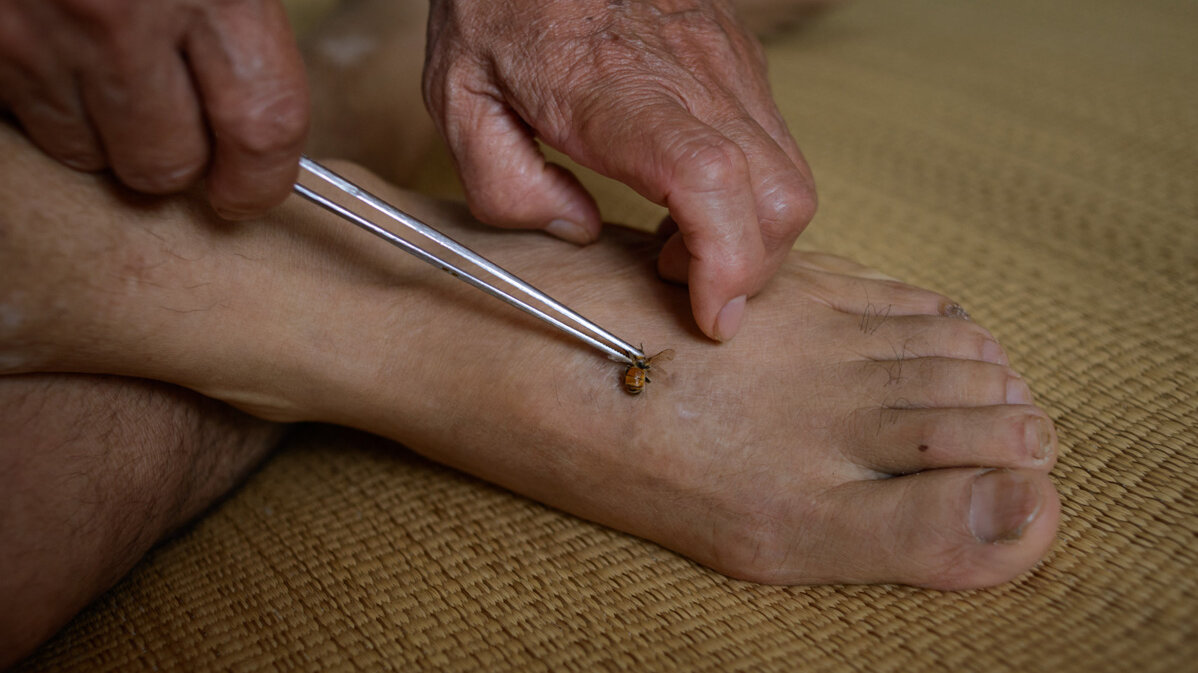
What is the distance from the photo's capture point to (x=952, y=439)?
0.70 metres

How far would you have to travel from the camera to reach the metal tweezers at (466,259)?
0.72 metres

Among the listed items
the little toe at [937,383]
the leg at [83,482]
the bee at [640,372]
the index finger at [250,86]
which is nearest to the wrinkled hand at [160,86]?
the index finger at [250,86]

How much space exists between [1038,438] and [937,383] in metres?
0.09

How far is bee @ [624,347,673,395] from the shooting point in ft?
2.47

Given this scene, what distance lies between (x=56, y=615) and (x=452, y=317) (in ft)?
1.30

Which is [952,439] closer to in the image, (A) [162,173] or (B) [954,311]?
(B) [954,311]

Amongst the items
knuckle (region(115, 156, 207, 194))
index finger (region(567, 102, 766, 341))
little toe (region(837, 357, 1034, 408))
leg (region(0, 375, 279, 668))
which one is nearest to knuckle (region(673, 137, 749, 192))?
index finger (region(567, 102, 766, 341))

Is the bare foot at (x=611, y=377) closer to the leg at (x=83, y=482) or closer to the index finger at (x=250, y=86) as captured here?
the leg at (x=83, y=482)

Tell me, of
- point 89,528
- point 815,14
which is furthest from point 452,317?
point 815,14

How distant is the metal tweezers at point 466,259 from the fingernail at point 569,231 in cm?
10

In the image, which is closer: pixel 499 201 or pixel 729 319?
pixel 729 319

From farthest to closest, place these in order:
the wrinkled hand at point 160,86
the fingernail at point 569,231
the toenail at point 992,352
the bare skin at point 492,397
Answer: the fingernail at point 569,231 < the toenail at point 992,352 < the bare skin at point 492,397 < the wrinkled hand at point 160,86

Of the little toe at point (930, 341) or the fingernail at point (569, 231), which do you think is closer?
the little toe at point (930, 341)

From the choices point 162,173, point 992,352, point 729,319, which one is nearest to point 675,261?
point 729,319
